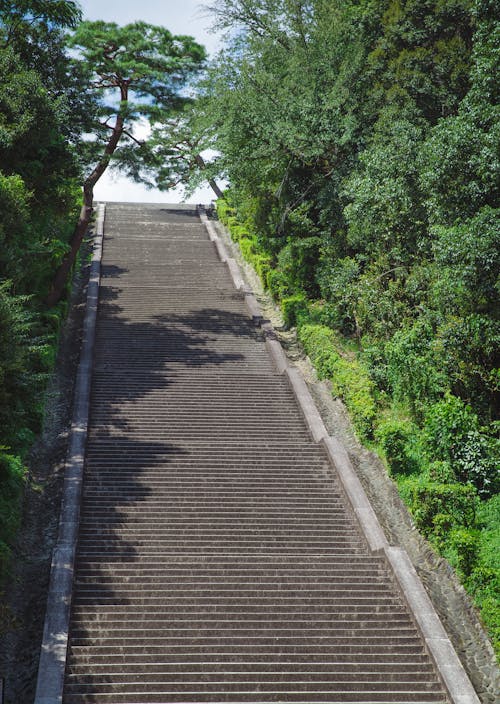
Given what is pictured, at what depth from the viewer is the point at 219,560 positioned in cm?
1202

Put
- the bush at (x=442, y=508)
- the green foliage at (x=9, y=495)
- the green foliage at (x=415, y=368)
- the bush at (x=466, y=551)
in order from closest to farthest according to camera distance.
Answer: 1. the green foliage at (x=9, y=495)
2. the bush at (x=466, y=551)
3. the bush at (x=442, y=508)
4. the green foliage at (x=415, y=368)

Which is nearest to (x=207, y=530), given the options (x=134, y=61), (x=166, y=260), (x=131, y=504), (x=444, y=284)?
(x=131, y=504)

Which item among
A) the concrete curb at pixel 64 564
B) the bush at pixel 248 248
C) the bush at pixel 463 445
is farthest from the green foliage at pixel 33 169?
the bush at pixel 248 248

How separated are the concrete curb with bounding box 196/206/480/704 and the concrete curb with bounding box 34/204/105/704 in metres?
5.39

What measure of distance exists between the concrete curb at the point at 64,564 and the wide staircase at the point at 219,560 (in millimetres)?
279

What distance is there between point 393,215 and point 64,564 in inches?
486

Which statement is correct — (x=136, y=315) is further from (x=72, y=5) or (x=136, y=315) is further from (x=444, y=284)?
(x=444, y=284)

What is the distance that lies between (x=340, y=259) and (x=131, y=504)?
40.6 ft

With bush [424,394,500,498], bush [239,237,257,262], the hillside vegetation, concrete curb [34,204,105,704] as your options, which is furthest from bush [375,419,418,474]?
bush [239,237,257,262]

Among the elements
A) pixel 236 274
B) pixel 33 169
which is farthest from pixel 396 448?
pixel 236 274

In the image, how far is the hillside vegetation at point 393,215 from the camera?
540 inches

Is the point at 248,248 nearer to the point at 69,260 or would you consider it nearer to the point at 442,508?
the point at 69,260

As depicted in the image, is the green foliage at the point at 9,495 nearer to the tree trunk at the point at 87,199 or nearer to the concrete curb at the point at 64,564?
the concrete curb at the point at 64,564

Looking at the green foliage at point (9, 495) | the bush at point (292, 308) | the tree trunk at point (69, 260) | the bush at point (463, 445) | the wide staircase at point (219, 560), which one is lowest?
the wide staircase at point (219, 560)
